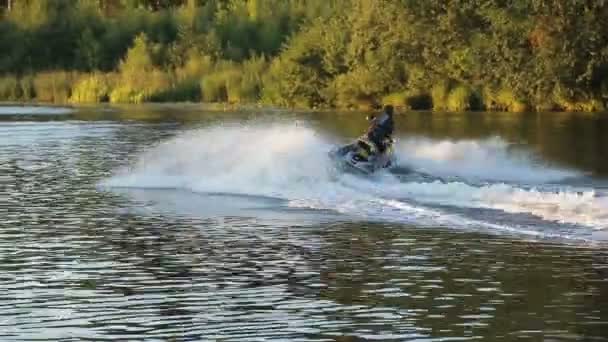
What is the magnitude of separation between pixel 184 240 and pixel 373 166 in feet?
33.2

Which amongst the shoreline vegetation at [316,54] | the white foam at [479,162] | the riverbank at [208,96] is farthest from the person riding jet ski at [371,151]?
the riverbank at [208,96]

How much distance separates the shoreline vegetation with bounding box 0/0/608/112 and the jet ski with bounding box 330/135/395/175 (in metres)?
32.9

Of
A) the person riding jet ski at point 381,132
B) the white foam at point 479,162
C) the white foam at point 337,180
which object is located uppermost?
the person riding jet ski at point 381,132

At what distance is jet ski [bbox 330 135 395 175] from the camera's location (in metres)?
29.2

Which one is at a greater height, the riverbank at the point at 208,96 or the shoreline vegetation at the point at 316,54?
the shoreline vegetation at the point at 316,54

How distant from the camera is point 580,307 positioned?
1408 centimetres

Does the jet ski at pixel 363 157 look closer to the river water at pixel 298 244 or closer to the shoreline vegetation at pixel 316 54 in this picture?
the river water at pixel 298 244

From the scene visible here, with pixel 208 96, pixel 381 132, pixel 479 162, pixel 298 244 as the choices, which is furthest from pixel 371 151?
pixel 208 96

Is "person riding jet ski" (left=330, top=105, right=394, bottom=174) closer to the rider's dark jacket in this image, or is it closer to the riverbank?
the rider's dark jacket

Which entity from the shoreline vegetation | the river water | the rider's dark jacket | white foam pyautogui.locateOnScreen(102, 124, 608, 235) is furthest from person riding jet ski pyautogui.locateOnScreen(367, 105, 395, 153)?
the shoreline vegetation

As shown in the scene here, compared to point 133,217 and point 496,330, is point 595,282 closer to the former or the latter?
point 496,330

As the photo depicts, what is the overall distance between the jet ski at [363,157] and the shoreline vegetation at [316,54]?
32855 millimetres

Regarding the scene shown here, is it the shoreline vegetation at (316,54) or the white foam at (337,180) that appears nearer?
the white foam at (337,180)

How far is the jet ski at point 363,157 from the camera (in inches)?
1148
